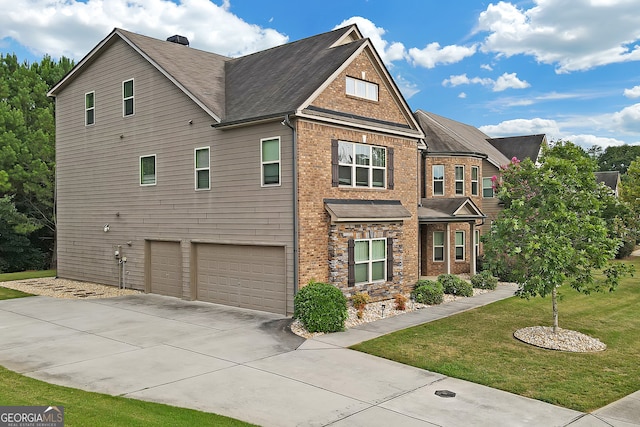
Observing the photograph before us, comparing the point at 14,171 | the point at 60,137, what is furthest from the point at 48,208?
the point at 60,137

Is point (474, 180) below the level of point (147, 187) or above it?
above

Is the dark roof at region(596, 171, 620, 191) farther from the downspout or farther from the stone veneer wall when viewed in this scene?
the downspout

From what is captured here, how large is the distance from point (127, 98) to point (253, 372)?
15.0 meters

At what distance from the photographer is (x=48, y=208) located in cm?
3528

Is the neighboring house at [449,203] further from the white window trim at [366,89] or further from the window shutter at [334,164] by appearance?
the window shutter at [334,164]

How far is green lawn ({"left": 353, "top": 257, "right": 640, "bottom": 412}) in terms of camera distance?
32.3ft

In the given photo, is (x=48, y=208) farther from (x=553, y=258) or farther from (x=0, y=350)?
(x=553, y=258)

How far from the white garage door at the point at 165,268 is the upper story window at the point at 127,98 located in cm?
546

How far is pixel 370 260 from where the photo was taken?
1791 centimetres

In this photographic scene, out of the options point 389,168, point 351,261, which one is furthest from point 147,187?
→ point 389,168

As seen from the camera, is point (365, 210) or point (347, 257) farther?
point (365, 210)

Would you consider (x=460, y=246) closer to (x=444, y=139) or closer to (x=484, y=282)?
(x=484, y=282)

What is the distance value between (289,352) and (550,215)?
23.7 feet

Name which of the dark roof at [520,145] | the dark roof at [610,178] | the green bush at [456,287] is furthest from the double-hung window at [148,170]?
the dark roof at [610,178]
